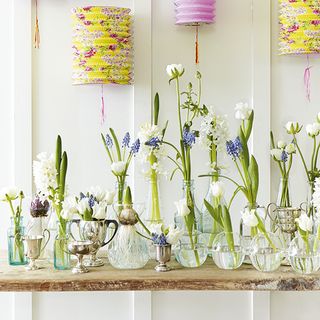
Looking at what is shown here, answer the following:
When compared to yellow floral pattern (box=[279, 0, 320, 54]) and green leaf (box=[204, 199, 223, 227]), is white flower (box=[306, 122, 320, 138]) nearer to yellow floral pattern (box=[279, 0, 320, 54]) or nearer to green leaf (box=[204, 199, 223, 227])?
yellow floral pattern (box=[279, 0, 320, 54])

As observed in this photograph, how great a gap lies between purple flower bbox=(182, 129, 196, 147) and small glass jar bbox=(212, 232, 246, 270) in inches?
14.1

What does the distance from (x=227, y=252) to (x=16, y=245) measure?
786mm

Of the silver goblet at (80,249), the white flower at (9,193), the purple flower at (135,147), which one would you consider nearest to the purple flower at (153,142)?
the purple flower at (135,147)

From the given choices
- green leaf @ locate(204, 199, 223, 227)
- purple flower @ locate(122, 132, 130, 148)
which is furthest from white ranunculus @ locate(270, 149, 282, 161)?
purple flower @ locate(122, 132, 130, 148)

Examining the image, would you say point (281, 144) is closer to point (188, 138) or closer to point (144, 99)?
point (188, 138)

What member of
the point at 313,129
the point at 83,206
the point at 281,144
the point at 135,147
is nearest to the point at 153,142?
the point at 135,147

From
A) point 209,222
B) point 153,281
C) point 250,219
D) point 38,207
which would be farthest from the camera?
point 209,222

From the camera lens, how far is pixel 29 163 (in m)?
2.91

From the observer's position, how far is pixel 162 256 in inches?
102

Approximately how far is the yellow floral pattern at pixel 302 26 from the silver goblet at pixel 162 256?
934 mm

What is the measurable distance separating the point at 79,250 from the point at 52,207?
0.81 ft

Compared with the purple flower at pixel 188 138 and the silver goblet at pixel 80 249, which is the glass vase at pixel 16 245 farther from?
the purple flower at pixel 188 138

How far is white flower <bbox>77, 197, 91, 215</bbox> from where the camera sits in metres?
2.57

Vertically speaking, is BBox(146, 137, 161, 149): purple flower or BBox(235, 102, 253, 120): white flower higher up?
BBox(235, 102, 253, 120): white flower
